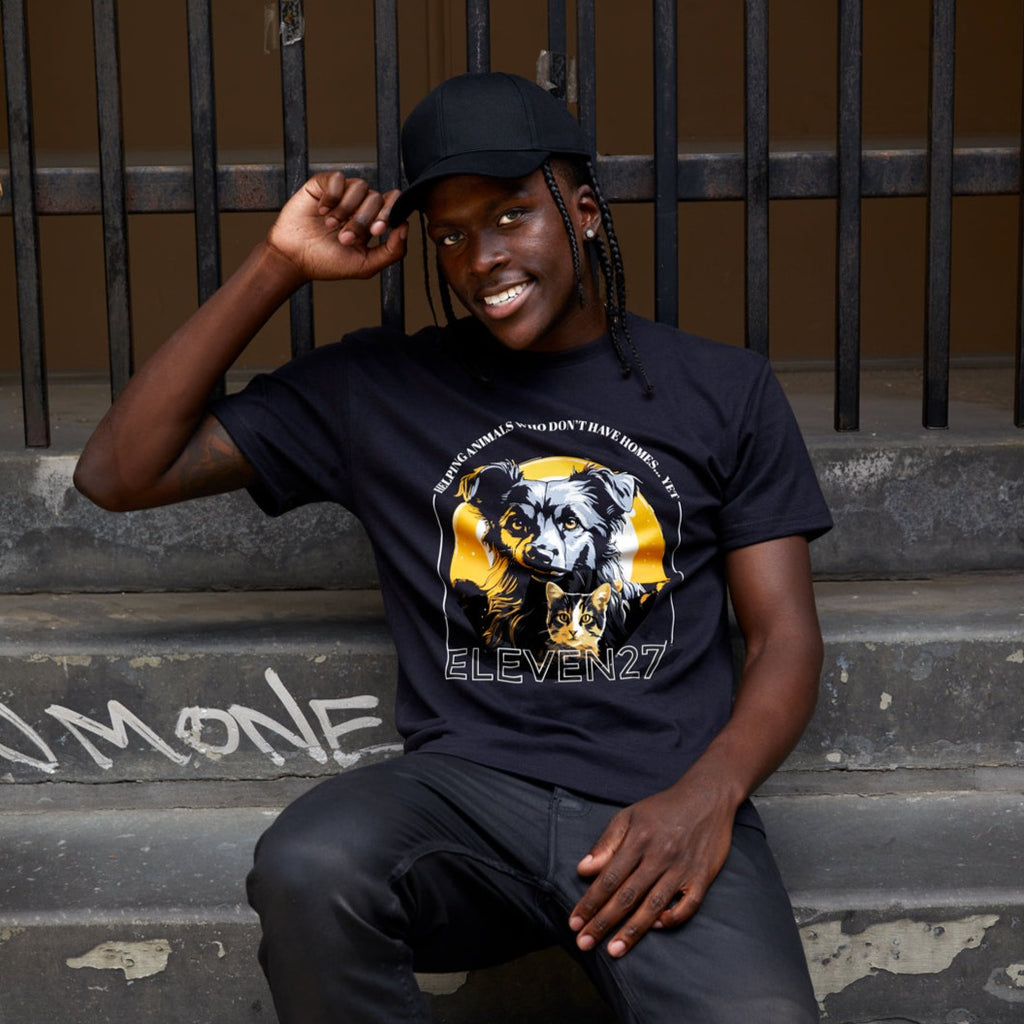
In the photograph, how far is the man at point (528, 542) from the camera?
6.43 feet

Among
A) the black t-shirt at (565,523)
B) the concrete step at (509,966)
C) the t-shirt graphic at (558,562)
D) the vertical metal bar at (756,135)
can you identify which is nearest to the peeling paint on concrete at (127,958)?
the concrete step at (509,966)

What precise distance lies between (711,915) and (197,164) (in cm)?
179

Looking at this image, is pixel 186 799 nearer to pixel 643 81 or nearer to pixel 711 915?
pixel 711 915

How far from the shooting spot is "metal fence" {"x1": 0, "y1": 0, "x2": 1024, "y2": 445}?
292 cm

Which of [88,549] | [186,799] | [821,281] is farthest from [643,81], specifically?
[186,799]

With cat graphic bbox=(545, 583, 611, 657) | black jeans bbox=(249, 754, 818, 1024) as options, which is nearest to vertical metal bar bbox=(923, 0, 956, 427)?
cat graphic bbox=(545, 583, 611, 657)

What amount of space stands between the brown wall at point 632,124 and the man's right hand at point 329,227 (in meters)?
3.14

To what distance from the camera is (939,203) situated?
9.84 ft

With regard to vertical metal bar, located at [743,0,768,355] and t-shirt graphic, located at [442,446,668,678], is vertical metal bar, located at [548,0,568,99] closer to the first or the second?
vertical metal bar, located at [743,0,768,355]

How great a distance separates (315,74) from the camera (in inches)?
226

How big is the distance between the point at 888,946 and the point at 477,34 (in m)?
1.85

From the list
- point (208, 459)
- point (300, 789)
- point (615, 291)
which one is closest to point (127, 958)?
point (300, 789)

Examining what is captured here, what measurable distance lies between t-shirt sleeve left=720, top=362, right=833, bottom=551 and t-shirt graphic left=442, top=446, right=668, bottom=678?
0.42 ft

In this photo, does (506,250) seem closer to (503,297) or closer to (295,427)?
(503,297)
